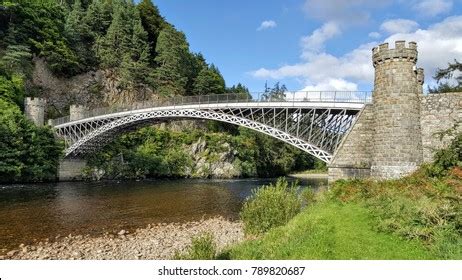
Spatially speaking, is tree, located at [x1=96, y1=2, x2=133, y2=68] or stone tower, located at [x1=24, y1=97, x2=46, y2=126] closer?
stone tower, located at [x1=24, y1=97, x2=46, y2=126]

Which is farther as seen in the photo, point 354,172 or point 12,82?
point 12,82

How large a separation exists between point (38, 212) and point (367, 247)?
739 inches

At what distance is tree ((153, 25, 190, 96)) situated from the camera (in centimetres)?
6888

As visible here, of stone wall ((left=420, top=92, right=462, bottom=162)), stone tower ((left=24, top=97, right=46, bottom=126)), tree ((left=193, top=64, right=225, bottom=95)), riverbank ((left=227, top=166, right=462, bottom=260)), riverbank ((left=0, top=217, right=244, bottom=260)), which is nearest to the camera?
riverbank ((left=227, top=166, right=462, bottom=260))

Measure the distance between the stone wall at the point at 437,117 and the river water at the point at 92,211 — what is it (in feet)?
37.0

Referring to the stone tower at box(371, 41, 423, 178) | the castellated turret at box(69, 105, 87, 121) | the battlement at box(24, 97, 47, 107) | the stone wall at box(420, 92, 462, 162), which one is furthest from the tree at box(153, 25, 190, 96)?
the stone wall at box(420, 92, 462, 162)

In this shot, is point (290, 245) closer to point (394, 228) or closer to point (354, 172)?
point (394, 228)

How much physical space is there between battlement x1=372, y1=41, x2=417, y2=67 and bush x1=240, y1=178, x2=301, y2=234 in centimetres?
1015

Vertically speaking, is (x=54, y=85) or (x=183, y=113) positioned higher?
(x=54, y=85)

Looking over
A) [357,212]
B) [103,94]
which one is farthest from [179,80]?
[357,212]

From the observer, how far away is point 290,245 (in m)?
8.96

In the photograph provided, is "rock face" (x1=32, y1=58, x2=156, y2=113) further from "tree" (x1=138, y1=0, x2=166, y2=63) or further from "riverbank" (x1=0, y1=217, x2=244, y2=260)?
"riverbank" (x1=0, y1=217, x2=244, y2=260)

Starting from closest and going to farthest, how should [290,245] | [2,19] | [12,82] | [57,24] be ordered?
[290,245] < [12,82] < [2,19] < [57,24]

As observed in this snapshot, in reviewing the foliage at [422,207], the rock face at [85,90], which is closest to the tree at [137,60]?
the rock face at [85,90]
